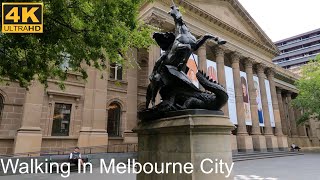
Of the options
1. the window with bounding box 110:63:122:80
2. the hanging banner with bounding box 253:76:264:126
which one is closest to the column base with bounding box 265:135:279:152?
the hanging banner with bounding box 253:76:264:126

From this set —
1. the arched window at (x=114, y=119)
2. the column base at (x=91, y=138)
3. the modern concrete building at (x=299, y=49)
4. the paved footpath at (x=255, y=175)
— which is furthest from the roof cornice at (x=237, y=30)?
the modern concrete building at (x=299, y=49)

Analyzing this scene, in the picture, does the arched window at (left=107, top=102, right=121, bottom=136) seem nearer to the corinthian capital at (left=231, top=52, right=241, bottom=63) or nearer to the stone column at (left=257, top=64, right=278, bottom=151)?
the corinthian capital at (left=231, top=52, right=241, bottom=63)

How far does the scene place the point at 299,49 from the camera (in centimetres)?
7981

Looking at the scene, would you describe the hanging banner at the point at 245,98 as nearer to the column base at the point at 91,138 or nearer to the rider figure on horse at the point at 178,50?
the column base at the point at 91,138

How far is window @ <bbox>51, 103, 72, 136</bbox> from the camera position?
15.5 meters

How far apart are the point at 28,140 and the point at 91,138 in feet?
12.5

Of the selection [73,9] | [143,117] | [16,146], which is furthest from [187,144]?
[16,146]

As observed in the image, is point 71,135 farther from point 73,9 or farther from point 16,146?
point 73,9

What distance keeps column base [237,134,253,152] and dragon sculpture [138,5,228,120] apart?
20007mm

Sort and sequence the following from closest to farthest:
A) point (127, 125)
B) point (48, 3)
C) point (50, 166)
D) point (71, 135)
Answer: point (48, 3), point (50, 166), point (71, 135), point (127, 125)

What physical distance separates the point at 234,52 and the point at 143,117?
2248 cm

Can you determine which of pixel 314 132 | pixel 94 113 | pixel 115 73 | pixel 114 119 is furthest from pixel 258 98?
pixel 314 132

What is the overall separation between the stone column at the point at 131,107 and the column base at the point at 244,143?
1068 centimetres

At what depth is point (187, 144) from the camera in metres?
3.50
